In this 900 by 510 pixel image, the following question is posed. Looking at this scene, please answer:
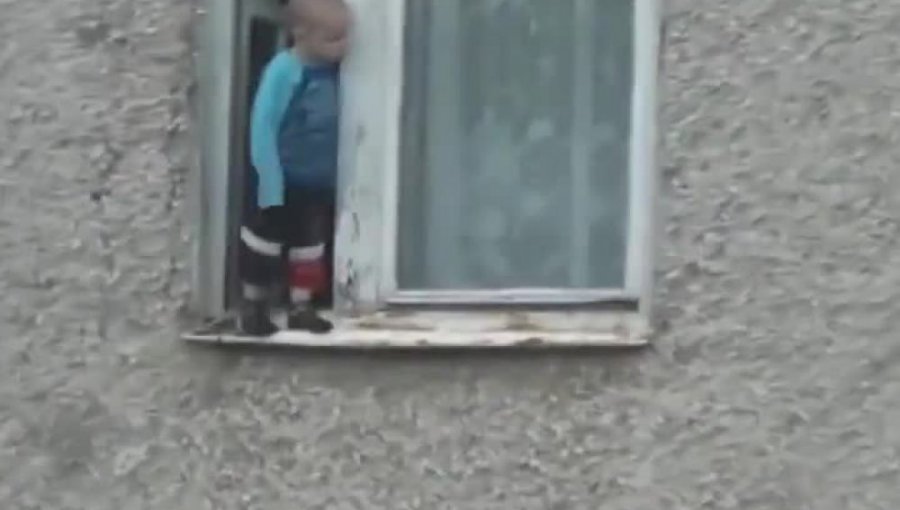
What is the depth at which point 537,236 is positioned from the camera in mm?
4898

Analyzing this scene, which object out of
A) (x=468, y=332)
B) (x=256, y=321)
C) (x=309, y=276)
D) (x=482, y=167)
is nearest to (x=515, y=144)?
(x=482, y=167)

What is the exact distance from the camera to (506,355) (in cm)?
477

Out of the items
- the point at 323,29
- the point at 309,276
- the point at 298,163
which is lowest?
the point at 309,276

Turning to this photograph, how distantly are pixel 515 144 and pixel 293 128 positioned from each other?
452 mm

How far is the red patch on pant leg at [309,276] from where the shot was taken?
16.3 ft

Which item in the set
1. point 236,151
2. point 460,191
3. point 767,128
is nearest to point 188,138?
point 236,151

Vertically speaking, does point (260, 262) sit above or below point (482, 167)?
below

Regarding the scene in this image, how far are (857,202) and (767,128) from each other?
221 millimetres

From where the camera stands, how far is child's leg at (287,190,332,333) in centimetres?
496

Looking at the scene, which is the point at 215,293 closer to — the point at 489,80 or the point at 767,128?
the point at 489,80

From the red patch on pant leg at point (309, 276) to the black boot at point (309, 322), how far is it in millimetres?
55

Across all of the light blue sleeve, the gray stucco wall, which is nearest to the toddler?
the light blue sleeve

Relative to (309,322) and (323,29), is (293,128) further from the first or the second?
(309,322)

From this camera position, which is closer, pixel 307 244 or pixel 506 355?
pixel 506 355
